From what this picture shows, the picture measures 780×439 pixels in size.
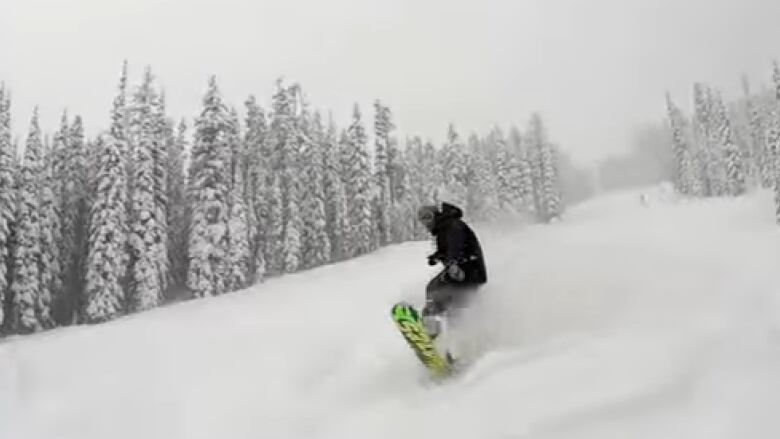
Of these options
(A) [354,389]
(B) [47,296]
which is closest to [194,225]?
(B) [47,296]

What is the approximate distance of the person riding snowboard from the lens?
8508mm

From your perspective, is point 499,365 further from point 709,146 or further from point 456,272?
point 709,146

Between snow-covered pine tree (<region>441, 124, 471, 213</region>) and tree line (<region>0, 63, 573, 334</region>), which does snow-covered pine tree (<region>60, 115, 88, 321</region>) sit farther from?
snow-covered pine tree (<region>441, 124, 471, 213</region>)

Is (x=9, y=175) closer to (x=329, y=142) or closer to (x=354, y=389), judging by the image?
(x=329, y=142)

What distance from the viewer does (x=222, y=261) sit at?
42.8 meters

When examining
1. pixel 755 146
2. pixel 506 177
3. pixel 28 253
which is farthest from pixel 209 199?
pixel 755 146

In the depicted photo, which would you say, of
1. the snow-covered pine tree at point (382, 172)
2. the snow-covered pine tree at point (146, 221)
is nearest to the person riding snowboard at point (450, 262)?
the snow-covered pine tree at point (146, 221)

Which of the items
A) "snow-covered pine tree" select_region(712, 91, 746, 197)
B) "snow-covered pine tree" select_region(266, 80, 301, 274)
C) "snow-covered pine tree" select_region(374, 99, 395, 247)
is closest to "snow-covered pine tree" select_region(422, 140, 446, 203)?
"snow-covered pine tree" select_region(374, 99, 395, 247)

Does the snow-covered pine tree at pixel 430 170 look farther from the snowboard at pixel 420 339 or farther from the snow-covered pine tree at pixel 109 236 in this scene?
the snowboard at pixel 420 339

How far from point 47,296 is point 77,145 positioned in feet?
38.8

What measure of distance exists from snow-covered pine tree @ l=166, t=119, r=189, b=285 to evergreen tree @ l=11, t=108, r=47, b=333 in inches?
407

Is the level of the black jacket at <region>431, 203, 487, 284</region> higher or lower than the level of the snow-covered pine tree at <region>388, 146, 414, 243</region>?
lower

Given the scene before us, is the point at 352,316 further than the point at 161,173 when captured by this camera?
No

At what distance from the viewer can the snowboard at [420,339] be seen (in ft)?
25.9
